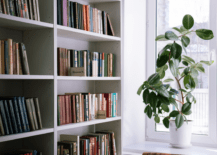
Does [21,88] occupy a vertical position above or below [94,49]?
below

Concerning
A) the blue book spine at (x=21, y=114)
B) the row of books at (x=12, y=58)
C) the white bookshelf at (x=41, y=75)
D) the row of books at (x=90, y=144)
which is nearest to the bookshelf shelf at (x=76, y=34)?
the white bookshelf at (x=41, y=75)

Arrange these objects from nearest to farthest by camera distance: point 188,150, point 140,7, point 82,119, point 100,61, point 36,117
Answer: point 36,117, point 82,119, point 100,61, point 188,150, point 140,7

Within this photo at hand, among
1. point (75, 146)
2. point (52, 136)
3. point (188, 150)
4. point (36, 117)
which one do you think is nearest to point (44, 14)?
point (36, 117)

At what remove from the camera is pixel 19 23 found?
76.4 inches

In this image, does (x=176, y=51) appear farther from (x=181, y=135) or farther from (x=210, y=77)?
(x=181, y=135)

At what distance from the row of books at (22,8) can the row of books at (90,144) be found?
1009 millimetres

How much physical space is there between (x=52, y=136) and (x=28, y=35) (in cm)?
79

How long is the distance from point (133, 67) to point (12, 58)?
178cm

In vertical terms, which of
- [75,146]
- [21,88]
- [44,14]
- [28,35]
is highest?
[44,14]

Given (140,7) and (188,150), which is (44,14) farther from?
(188,150)

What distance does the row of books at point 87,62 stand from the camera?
2.37 metres

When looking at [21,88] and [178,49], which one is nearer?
[21,88]

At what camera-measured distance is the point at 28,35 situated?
2234 mm

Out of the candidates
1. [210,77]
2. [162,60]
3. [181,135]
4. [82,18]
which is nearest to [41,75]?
[82,18]
